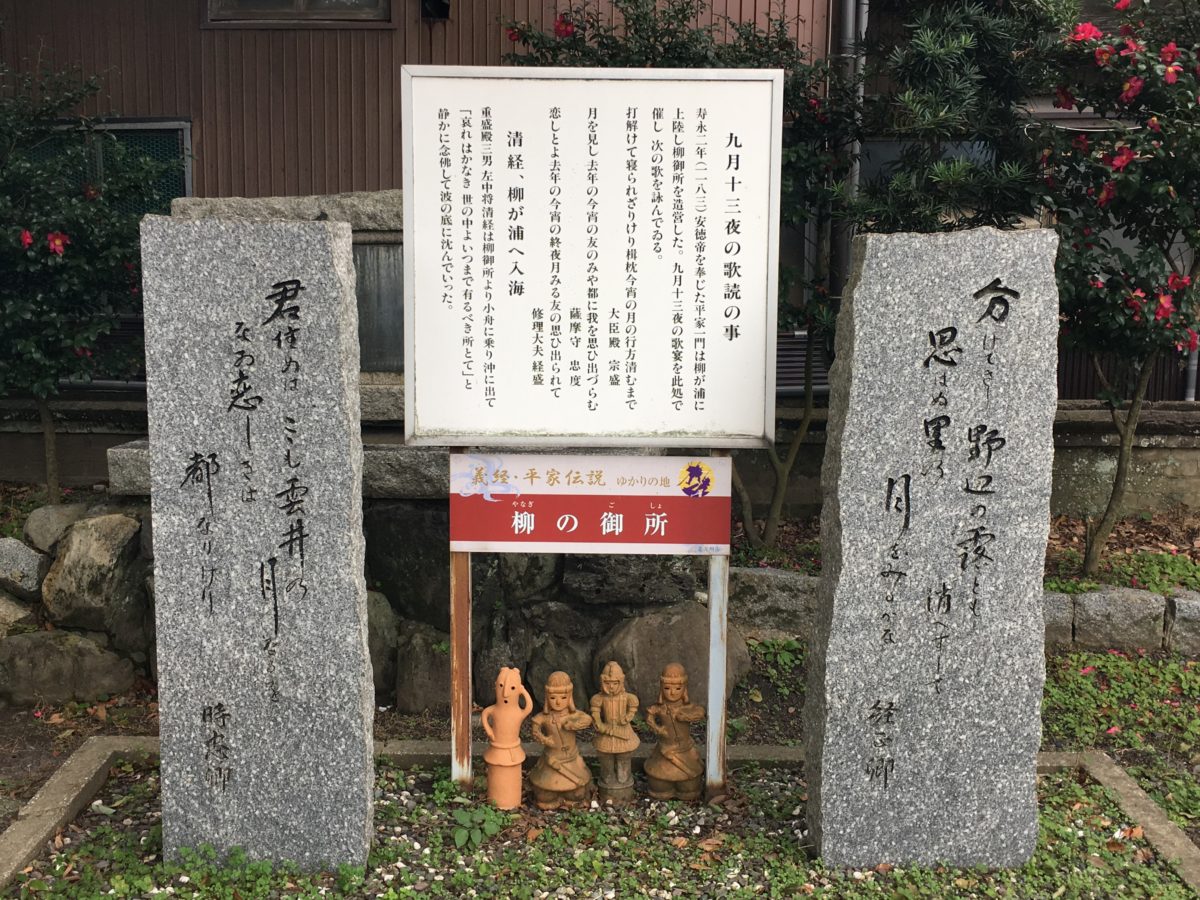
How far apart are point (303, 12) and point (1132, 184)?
5.27 meters

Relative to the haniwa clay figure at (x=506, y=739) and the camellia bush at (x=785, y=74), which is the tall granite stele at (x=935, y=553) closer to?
the haniwa clay figure at (x=506, y=739)

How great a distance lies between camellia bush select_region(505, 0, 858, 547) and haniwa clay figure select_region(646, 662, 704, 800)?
1996 mm

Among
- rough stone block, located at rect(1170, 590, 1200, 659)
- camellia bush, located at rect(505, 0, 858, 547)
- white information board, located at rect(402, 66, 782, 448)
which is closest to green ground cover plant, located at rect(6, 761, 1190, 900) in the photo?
white information board, located at rect(402, 66, 782, 448)

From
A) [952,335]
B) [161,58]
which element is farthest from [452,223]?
[161,58]

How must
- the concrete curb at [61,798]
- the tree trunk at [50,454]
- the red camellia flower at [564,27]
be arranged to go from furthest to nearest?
1. the tree trunk at [50,454]
2. the red camellia flower at [564,27]
3. the concrete curb at [61,798]

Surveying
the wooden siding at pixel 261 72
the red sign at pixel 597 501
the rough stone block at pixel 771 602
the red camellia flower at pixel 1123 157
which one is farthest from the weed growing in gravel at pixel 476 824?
the wooden siding at pixel 261 72

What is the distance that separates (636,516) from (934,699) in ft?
4.53

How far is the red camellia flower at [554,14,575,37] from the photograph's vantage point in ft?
21.9

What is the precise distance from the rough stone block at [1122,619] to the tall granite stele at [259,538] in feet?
13.7

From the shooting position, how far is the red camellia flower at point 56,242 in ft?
20.4

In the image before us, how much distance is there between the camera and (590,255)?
4.43 meters

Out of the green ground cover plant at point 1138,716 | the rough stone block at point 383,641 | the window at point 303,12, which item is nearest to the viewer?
the green ground cover plant at point 1138,716

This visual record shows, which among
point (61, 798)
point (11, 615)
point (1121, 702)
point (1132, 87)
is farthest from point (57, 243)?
point (1121, 702)

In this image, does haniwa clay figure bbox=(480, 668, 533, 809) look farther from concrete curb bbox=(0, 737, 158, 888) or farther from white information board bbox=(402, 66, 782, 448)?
concrete curb bbox=(0, 737, 158, 888)
